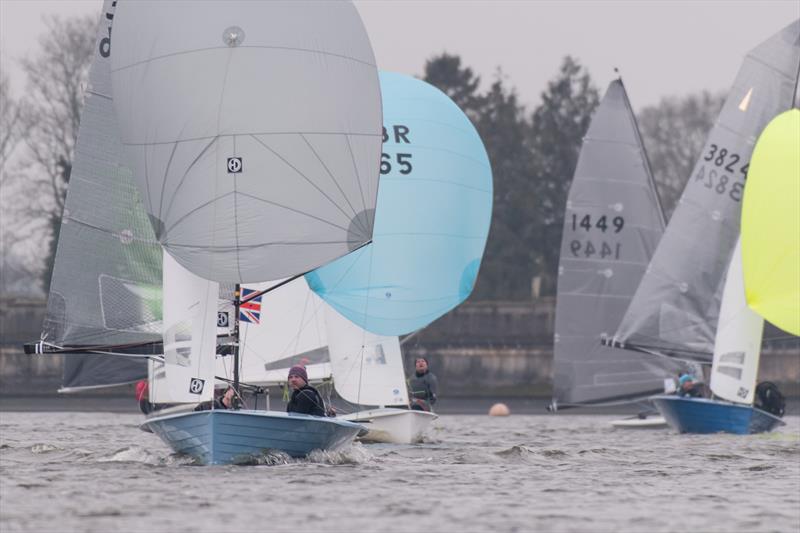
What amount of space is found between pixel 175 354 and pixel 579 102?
5618 cm

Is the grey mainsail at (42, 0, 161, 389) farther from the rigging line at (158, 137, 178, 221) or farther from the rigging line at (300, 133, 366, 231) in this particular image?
the rigging line at (300, 133, 366, 231)

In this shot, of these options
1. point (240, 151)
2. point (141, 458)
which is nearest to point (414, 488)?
point (240, 151)

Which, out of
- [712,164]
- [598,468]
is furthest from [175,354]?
[712,164]

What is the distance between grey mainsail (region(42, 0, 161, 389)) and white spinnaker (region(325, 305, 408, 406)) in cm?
443

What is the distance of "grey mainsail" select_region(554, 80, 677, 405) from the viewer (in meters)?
42.1

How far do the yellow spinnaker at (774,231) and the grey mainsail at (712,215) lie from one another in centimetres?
504

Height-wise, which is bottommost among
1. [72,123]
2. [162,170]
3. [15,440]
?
[15,440]

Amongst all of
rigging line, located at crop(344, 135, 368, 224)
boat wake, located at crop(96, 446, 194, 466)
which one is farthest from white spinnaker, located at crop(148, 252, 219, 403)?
rigging line, located at crop(344, 135, 368, 224)

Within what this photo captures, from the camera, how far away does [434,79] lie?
76812mm

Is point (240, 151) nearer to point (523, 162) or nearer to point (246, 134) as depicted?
point (246, 134)

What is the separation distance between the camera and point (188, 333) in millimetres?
23047

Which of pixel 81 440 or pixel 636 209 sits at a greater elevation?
pixel 636 209

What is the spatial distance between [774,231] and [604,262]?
34.7 ft

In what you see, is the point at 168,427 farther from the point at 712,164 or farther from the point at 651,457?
the point at 712,164
